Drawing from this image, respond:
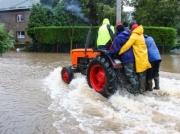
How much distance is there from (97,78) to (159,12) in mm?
23055

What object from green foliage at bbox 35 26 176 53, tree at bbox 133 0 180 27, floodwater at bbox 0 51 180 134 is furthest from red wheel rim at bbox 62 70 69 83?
tree at bbox 133 0 180 27

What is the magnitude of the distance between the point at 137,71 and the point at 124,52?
52 cm

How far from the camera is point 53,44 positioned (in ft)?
84.0

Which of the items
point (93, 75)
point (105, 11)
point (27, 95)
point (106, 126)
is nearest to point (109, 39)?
point (93, 75)

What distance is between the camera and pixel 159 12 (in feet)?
93.3

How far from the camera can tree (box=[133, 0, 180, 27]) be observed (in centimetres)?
2814

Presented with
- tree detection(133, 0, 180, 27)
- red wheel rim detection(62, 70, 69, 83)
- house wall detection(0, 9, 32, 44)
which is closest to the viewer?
red wheel rim detection(62, 70, 69, 83)

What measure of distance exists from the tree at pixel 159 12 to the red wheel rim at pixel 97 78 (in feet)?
74.4

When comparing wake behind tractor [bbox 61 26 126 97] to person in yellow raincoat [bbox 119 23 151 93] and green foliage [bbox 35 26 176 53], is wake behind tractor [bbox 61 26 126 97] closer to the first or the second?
person in yellow raincoat [bbox 119 23 151 93]

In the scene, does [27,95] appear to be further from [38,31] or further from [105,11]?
[105,11]

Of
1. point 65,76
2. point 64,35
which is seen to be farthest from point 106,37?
point 64,35

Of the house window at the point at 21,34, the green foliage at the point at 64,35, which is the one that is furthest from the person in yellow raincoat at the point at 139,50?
the house window at the point at 21,34

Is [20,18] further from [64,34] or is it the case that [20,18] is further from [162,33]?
[162,33]

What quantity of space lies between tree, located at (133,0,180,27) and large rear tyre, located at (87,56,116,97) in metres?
22.7
